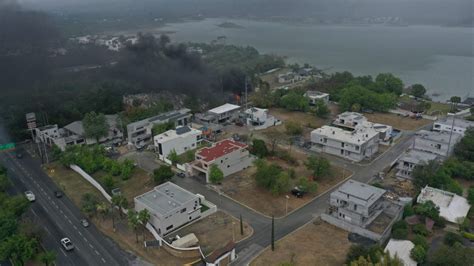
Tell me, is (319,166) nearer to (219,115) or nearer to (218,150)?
(218,150)

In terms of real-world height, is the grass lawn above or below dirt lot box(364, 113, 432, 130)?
below

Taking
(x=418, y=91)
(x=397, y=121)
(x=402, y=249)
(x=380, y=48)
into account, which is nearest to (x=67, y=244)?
(x=402, y=249)

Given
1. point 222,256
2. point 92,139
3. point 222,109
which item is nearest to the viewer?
point 222,256

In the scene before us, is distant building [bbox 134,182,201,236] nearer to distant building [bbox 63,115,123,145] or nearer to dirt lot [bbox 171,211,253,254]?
dirt lot [bbox 171,211,253,254]

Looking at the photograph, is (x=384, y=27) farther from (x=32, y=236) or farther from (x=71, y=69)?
(x=32, y=236)

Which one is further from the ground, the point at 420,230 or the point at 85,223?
the point at 420,230

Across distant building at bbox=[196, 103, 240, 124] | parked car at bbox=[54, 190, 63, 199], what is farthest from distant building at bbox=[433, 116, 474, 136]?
parked car at bbox=[54, 190, 63, 199]
